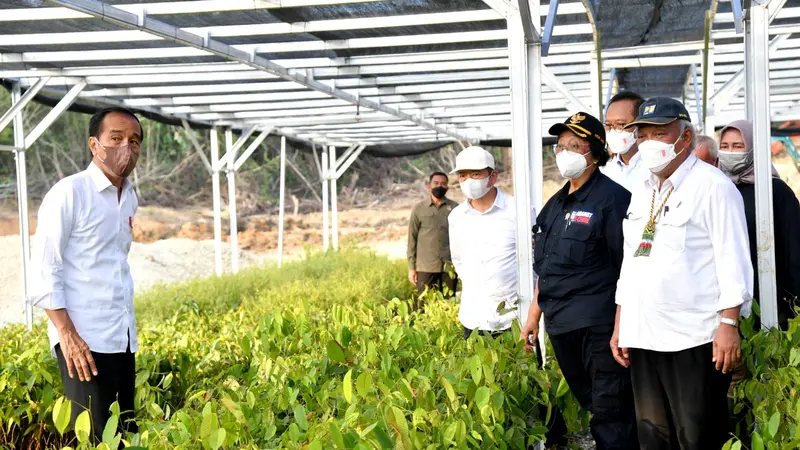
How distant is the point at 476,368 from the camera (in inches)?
133

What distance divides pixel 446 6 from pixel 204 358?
2785mm

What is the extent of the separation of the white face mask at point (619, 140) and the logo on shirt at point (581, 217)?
752 mm

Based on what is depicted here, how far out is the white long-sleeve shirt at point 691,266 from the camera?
10.4 feet

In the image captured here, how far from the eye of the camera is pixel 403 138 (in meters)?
16.0

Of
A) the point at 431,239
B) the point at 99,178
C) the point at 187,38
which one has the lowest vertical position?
the point at 431,239

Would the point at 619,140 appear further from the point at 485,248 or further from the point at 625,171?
the point at 485,248

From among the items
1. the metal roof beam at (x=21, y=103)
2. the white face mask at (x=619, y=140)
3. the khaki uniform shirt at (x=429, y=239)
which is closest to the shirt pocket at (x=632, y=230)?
the white face mask at (x=619, y=140)

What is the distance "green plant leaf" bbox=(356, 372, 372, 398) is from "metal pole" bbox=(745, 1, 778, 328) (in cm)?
192

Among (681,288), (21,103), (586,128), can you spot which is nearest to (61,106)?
(21,103)

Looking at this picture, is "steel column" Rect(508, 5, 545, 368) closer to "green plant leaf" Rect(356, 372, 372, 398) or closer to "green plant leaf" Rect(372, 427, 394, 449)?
"green plant leaf" Rect(356, 372, 372, 398)

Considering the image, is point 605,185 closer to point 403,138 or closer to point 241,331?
point 241,331

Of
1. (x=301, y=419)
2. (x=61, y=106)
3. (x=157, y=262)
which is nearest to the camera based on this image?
(x=301, y=419)

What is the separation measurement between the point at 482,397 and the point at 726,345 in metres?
0.89

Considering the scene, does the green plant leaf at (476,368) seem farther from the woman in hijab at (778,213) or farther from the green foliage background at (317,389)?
the woman in hijab at (778,213)
